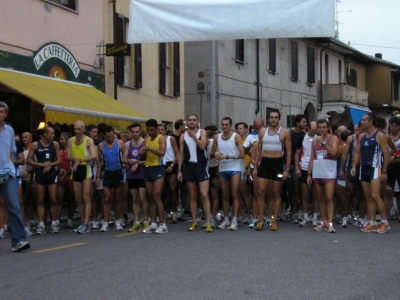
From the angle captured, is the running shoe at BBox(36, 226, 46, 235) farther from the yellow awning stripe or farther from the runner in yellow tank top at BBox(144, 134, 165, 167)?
the yellow awning stripe

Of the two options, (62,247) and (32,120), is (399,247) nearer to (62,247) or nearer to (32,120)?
(62,247)

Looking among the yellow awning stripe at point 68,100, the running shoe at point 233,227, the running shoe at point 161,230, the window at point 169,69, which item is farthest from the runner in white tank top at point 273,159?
the window at point 169,69

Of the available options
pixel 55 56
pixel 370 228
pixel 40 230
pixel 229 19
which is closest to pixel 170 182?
pixel 40 230

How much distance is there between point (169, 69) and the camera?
89.3ft

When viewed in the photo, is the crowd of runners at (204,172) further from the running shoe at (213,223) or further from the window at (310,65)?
the window at (310,65)

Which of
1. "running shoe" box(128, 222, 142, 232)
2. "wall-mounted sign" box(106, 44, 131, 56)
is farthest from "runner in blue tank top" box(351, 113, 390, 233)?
"wall-mounted sign" box(106, 44, 131, 56)

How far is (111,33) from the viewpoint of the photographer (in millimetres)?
22922

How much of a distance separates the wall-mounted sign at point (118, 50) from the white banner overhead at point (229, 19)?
832 cm

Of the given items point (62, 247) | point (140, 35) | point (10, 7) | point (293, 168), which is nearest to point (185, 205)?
point (293, 168)

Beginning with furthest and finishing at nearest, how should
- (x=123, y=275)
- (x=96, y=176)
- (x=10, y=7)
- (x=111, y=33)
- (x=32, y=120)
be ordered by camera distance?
(x=111, y=33), (x=32, y=120), (x=10, y=7), (x=96, y=176), (x=123, y=275)

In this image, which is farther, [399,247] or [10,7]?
[10,7]

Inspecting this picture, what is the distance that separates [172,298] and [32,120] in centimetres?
1334

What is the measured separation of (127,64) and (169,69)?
3.24m

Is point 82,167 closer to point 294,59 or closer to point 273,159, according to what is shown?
point 273,159
